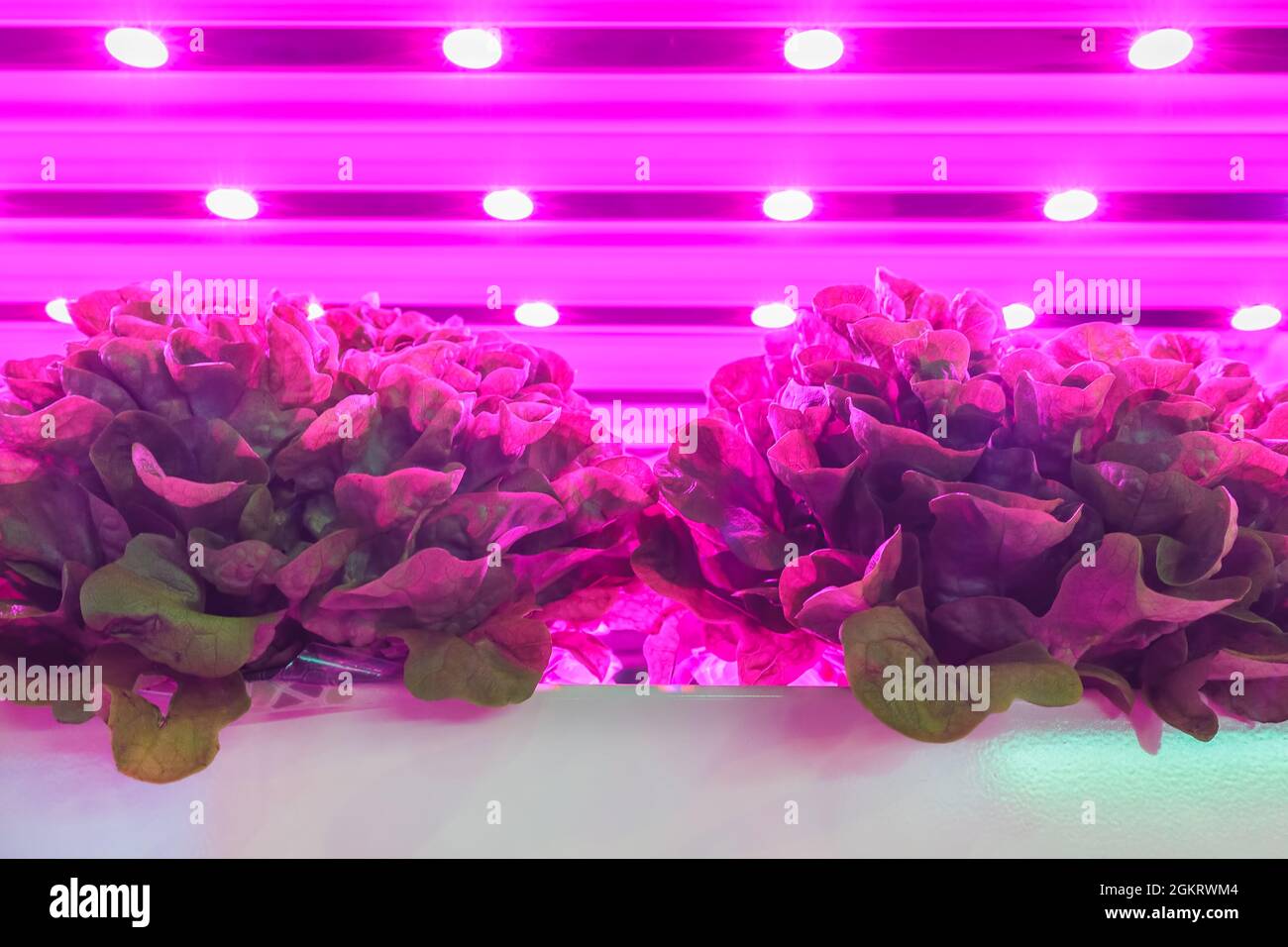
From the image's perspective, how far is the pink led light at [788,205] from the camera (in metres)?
2.04

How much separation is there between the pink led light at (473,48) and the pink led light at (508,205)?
356mm

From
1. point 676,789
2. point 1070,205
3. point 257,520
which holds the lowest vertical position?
point 676,789

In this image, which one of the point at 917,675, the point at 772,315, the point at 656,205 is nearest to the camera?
the point at 917,675

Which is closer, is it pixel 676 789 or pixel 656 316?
pixel 676 789

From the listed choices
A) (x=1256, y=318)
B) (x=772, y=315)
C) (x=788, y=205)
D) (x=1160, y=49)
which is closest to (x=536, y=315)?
(x=772, y=315)

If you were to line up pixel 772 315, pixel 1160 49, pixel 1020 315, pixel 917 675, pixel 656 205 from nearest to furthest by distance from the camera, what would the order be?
pixel 917 675 → pixel 1160 49 → pixel 656 205 → pixel 772 315 → pixel 1020 315

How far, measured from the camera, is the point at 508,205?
6.84 feet

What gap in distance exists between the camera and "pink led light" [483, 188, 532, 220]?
80.6 inches

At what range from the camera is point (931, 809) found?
39cm

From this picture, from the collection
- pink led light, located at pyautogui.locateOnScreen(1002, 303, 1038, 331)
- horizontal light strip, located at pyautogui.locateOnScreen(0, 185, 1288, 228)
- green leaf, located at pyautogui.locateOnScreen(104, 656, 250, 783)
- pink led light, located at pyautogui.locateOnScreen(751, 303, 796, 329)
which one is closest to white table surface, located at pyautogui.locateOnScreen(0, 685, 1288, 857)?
green leaf, located at pyautogui.locateOnScreen(104, 656, 250, 783)

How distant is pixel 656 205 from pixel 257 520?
176 centimetres

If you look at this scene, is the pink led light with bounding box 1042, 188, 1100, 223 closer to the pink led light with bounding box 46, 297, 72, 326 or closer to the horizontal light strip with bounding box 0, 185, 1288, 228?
the horizontal light strip with bounding box 0, 185, 1288, 228

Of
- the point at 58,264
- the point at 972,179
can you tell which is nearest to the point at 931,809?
the point at 972,179

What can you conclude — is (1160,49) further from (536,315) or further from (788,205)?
(536,315)
